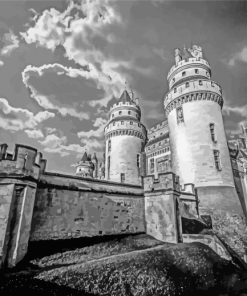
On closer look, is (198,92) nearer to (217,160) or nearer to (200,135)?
(200,135)

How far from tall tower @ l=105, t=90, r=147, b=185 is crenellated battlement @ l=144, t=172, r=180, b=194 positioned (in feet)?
45.8

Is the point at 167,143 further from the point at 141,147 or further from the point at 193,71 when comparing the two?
the point at 193,71

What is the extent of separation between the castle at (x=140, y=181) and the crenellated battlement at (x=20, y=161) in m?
0.04

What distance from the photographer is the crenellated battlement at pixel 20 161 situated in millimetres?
7951

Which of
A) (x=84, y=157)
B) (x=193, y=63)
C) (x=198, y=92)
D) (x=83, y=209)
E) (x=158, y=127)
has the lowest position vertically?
(x=83, y=209)

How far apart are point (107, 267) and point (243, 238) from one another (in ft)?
51.2

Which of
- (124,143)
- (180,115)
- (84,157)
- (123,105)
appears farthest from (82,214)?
(84,157)

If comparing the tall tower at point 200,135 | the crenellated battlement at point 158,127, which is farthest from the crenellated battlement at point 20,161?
the crenellated battlement at point 158,127

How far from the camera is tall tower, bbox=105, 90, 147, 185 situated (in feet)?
91.8

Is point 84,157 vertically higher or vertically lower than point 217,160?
higher

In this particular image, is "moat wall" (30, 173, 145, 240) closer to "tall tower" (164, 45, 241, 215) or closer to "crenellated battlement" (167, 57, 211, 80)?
"tall tower" (164, 45, 241, 215)

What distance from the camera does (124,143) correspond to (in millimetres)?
29391

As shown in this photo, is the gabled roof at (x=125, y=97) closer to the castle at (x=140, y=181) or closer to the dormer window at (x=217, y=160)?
the castle at (x=140, y=181)

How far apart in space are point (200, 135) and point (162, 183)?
1111 centimetres
